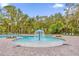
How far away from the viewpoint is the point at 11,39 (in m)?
2.65

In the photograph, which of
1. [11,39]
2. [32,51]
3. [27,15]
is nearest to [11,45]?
[11,39]

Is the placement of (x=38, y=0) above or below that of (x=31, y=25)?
above

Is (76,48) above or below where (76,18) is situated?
below

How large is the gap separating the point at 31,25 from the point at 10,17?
34 cm

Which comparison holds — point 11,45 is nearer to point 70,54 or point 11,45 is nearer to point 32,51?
point 32,51

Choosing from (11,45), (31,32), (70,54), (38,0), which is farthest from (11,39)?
(70,54)

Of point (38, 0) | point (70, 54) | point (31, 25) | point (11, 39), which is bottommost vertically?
point (70, 54)

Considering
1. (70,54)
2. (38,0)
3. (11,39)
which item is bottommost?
(70,54)

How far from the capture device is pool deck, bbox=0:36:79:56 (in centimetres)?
260

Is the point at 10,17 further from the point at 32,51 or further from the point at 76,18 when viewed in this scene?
the point at 76,18

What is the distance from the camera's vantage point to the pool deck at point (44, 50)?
2.60 metres

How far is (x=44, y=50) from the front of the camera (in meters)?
2.61

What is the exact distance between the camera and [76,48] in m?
2.60

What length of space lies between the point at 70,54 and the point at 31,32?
2.12 feet
